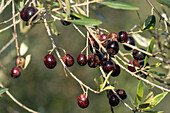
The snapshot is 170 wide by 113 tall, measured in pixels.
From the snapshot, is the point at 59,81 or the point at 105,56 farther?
the point at 59,81

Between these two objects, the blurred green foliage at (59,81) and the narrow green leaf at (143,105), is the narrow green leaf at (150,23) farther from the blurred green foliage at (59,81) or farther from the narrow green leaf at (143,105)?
the blurred green foliage at (59,81)

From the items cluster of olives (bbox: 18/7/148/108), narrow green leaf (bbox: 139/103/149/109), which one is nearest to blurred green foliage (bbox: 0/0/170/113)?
cluster of olives (bbox: 18/7/148/108)

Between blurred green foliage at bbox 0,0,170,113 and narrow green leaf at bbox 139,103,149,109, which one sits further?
blurred green foliage at bbox 0,0,170,113

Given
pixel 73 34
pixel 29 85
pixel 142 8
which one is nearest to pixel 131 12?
pixel 142 8

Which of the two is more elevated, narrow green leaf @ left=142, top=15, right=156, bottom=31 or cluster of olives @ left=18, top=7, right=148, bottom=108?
narrow green leaf @ left=142, top=15, right=156, bottom=31

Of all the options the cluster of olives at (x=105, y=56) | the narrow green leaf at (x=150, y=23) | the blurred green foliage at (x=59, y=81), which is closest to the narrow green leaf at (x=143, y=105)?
the cluster of olives at (x=105, y=56)

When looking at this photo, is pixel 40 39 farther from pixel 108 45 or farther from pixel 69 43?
pixel 108 45

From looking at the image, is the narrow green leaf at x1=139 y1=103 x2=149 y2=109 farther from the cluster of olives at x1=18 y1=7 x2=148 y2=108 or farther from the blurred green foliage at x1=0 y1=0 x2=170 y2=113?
the blurred green foliage at x1=0 y1=0 x2=170 y2=113

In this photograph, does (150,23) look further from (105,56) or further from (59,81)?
(59,81)

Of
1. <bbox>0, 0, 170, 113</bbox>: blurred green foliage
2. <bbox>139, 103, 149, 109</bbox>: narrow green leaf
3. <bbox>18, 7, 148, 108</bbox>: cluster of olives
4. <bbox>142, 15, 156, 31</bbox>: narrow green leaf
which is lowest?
<bbox>0, 0, 170, 113</bbox>: blurred green foliage

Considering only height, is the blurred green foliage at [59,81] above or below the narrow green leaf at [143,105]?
below

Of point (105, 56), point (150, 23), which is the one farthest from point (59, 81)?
point (150, 23)
